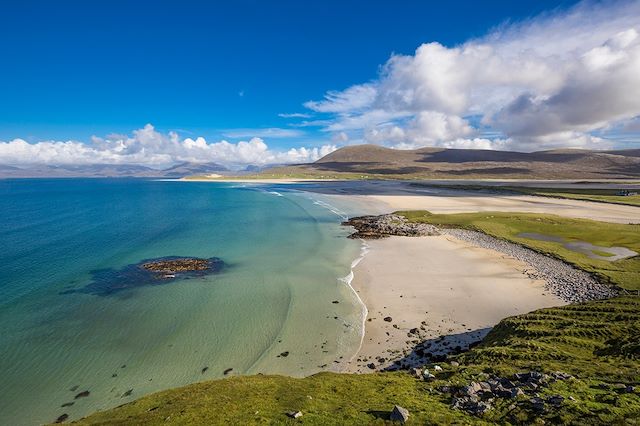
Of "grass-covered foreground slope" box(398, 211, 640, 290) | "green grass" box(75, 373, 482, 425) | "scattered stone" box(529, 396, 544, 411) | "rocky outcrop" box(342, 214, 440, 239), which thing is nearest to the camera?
"scattered stone" box(529, 396, 544, 411)

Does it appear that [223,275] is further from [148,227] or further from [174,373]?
[148,227]

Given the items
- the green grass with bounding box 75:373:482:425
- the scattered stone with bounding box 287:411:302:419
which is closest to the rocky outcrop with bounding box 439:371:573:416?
the green grass with bounding box 75:373:482:425

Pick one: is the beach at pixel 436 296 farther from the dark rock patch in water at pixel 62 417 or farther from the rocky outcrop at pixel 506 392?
the dark rock patch in water at pixel 62 417

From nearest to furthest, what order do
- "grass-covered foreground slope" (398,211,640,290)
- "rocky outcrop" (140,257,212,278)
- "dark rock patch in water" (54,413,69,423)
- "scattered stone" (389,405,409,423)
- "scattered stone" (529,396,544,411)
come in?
"scattered stone" (529,396,544,411), "scattered stone" (389,405,409,423), "dark rock patch in water" (54,413,69,423), "grass-covered foreground slope" (398,211,640,290), "rocky outcrop" (140,257,212,278)

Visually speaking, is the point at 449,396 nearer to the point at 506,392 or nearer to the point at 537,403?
the point at 506,392

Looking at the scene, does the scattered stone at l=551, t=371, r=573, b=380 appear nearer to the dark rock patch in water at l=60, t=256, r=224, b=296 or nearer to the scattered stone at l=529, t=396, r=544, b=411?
the scattered stone at l=529, t=396, r=544, b=411

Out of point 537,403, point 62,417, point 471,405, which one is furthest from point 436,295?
point 62,417

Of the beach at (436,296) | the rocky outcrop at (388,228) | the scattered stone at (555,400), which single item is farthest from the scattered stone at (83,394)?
the rocky outcrop at (388,228)
